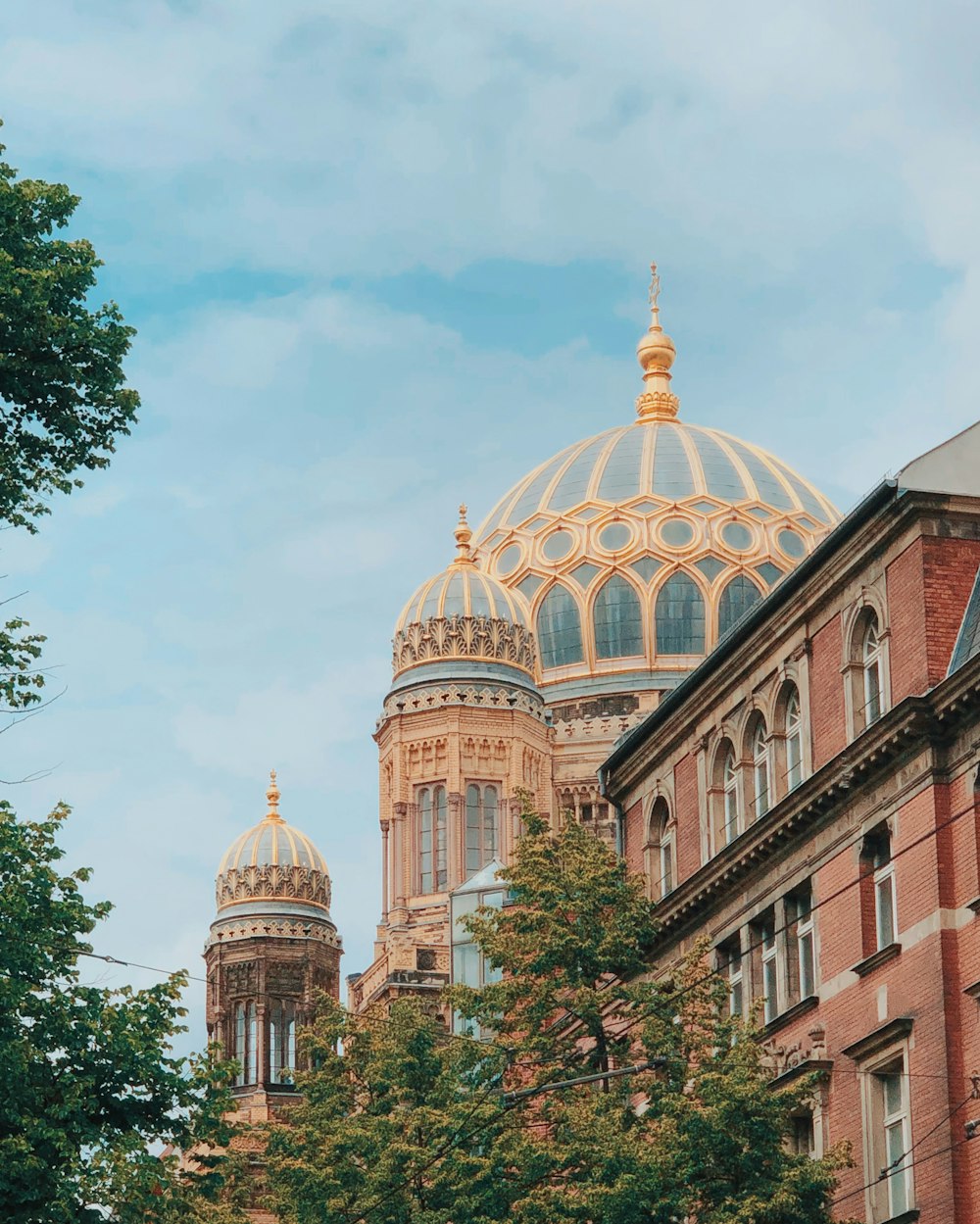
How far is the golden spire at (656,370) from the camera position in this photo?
120562 millimetres

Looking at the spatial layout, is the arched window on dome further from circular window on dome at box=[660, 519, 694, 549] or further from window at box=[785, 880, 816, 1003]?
window at box=[785, 880, 816, 1003]

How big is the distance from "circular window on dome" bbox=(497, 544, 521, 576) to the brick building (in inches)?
2319

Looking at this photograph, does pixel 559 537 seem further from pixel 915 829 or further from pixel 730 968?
pixel 915 829

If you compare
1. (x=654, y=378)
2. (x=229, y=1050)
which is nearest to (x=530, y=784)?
(x=229, y=1050)

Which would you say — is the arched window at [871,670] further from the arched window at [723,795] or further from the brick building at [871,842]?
the arched window at [723,795]

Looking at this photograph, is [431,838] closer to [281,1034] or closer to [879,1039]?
[281,1034]

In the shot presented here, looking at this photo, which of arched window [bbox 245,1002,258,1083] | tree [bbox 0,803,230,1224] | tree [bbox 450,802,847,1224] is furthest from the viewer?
arched window [bbox 245,1002,258,1083]

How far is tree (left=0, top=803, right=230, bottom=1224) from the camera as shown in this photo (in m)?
35.2

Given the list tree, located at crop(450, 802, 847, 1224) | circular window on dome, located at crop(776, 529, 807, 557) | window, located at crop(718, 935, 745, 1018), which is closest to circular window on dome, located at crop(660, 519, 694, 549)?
circular window on dome, located at crop(776, 529, 807, 557)

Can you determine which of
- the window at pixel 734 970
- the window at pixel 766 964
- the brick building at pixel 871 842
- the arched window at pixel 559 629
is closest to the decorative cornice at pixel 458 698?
the arched window at pixel 559 629

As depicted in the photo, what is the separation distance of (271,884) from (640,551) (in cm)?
1851

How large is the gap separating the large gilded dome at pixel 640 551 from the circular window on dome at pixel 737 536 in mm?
36

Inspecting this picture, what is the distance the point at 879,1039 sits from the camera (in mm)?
42844

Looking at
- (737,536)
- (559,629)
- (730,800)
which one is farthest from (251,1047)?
(730,800)
